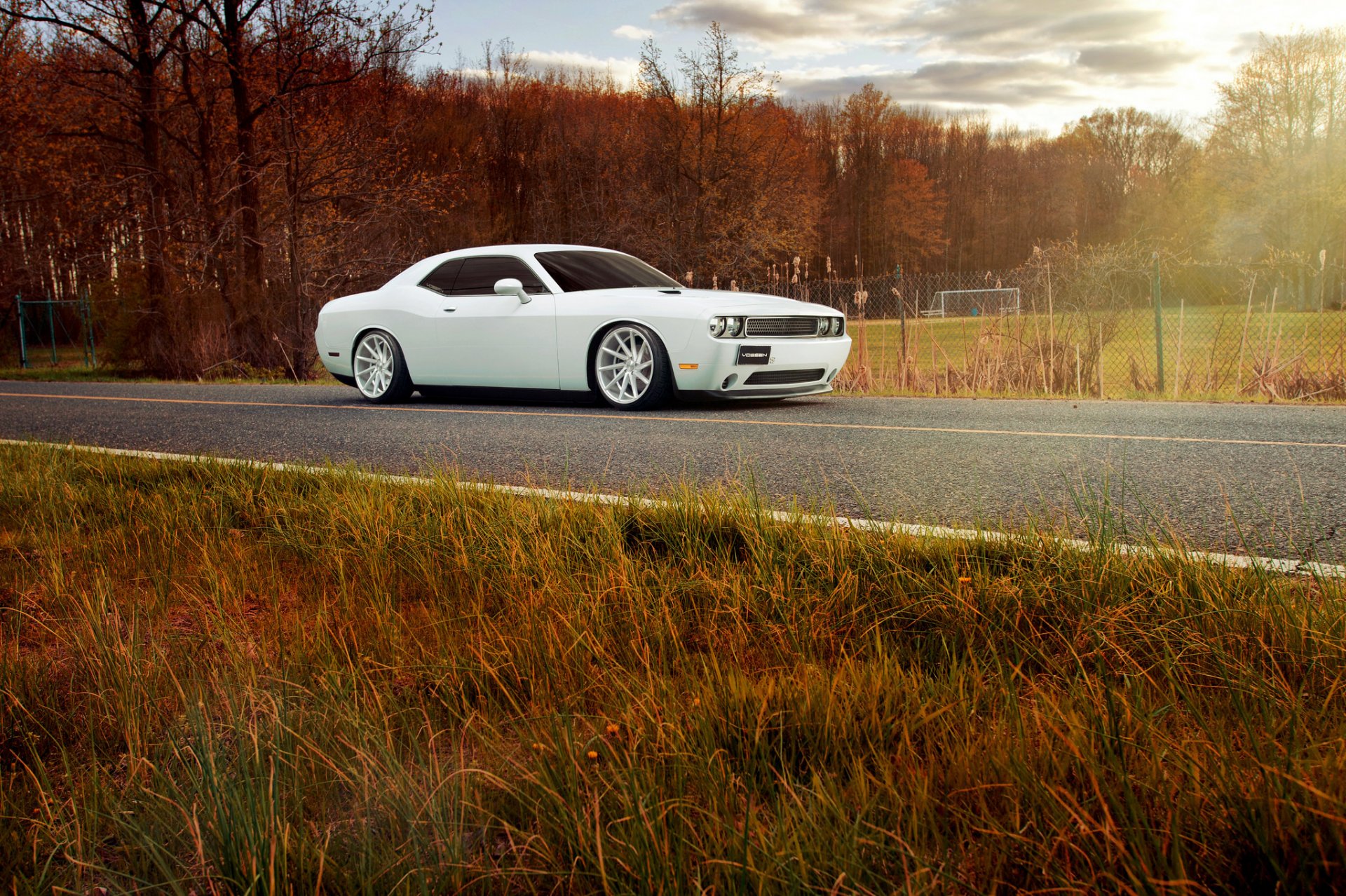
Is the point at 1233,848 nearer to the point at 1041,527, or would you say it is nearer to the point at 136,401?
the point at 1041,527

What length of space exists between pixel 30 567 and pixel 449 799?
2.55 m

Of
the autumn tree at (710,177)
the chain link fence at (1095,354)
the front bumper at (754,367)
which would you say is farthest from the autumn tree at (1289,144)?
the front bumper at (754,367)

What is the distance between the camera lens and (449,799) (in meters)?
1.69

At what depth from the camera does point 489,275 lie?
9.60 m

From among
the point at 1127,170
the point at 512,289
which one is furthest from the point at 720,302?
the point at 1127,170

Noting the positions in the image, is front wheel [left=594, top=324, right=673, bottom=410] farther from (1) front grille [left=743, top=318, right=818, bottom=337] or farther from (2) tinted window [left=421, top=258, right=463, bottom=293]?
(2) tinted window [left=421, top=258, right=463, bottom=293]

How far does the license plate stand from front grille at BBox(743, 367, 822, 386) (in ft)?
0.33

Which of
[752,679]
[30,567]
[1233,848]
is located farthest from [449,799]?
[30,567]

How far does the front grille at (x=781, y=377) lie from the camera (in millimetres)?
8500

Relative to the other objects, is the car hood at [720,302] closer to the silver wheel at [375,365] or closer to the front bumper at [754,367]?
the front bumper at [754,367]

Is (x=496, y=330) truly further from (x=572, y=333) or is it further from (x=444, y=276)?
(x=444, y=276)

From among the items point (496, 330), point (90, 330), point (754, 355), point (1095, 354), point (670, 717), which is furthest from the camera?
point (90, 330)

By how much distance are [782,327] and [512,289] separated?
7.96 feet

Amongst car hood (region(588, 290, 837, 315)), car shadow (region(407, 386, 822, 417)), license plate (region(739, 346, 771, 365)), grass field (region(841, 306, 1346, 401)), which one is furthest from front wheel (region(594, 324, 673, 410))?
grass field (region(841, 306, 1346, 401))
